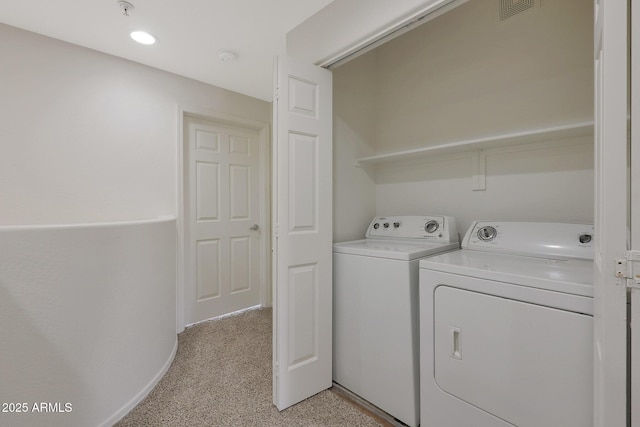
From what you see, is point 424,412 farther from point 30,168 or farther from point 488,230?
point 30,168

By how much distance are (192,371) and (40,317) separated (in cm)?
108

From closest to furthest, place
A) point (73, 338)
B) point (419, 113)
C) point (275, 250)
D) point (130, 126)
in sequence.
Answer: point (73, 338)
point (275, 250)
point (419, 113)
point (130, 126)

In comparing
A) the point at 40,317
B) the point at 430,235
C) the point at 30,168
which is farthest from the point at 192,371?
the point at 430,235

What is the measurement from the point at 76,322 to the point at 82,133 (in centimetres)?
148

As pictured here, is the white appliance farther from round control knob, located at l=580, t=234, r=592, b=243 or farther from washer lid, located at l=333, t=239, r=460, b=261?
round control knob, located at l=580, t=234, r=592, b=243

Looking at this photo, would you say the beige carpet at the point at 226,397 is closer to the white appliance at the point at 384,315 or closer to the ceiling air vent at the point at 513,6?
the white appliance at the point at 384,315

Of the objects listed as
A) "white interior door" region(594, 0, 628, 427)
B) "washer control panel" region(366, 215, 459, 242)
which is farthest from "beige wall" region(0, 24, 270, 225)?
"white interior door" region(594, 0, 628, 427)

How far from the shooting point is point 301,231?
65.0 inches

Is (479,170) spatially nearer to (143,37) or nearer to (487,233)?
(487,233)

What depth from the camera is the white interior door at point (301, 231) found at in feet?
5.16

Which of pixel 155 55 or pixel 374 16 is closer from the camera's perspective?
pixel 374 16

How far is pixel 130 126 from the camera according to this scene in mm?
2281

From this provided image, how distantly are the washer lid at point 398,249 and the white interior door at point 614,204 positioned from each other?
790mm

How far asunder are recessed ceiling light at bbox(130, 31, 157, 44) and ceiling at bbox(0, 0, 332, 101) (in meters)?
0.04
